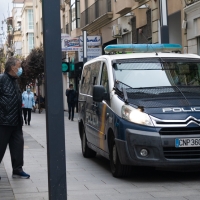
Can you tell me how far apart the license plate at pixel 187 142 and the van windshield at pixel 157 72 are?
4.95ft

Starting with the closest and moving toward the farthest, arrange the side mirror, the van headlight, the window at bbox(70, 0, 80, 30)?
the van headlight
the side mirror
the window at bbox(70, 0, 80, 30)

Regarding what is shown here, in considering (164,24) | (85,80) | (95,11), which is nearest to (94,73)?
(85,80)

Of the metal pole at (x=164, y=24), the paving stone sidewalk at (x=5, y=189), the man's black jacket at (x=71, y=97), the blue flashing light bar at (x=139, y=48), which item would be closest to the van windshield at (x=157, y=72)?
the blue flashing light bar at (x=139, y=48)

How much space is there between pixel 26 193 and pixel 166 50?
16.3 ft

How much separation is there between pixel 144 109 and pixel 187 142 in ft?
2.62

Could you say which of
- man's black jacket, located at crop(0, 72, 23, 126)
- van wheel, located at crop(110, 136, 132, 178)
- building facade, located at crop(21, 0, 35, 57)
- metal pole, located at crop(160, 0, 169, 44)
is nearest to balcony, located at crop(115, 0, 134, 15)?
metal pole, located at crop(160, 0, 169, 44)

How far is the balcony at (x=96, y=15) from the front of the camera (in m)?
34.2

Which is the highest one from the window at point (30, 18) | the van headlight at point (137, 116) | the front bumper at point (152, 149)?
the window at point (30, 18)

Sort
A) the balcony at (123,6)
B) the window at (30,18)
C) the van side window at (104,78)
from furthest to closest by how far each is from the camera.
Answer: the window at (30,18) < the balcony at (123,6) < the van side window at (104,78)

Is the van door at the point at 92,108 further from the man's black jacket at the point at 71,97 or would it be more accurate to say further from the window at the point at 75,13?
the window at the point at 75,13

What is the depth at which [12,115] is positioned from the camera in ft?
31.5

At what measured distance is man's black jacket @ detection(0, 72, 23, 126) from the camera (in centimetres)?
958

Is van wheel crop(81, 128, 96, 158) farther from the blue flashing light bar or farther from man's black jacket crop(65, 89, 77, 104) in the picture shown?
man's black jacket crop(65, 89, 77, 104)

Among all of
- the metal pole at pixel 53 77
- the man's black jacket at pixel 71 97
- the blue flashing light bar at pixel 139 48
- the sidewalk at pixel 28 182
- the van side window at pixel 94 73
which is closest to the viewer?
the metal pole at pixel 53 77
